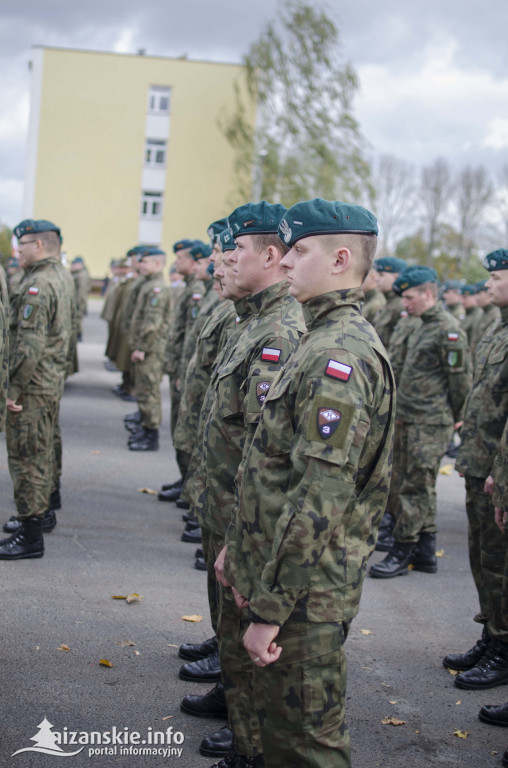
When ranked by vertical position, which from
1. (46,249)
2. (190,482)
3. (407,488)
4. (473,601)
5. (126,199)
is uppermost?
(126,199)

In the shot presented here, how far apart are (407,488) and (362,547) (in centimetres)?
381

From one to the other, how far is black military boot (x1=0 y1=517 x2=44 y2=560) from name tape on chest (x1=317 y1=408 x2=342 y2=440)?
3831 millimetres

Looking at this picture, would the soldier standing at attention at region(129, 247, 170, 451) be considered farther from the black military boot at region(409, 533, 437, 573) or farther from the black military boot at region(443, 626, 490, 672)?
the black military boot at region(443, 626, 490, 672)

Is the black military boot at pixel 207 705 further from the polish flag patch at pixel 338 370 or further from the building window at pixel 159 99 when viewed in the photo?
the building window at pixel 159 99

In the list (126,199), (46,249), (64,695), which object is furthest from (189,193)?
(64,695)

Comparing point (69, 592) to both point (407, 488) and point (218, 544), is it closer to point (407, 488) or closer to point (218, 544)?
point (218, 544)

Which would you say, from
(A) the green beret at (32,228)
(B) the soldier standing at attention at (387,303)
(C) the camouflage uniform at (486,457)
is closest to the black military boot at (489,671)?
(C) the camouflage uniform at (486,457)

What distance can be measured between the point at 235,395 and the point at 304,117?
37.1m

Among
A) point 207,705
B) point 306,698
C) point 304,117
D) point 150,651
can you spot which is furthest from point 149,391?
point 304,117

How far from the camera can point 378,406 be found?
2.45 metres

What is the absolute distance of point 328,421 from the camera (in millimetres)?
2275

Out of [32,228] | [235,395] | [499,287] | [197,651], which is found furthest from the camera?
[32,228]

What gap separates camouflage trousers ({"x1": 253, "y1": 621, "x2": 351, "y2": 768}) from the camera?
2.36 metres

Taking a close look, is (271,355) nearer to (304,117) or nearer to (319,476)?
(319,476)
